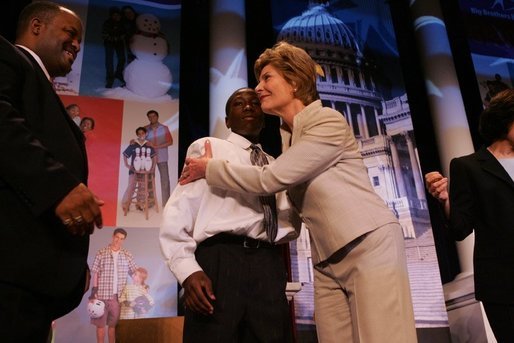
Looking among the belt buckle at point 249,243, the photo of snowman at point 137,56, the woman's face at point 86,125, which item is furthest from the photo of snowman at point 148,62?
the belt buckle at point 249,243

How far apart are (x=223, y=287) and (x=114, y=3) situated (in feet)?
12.1

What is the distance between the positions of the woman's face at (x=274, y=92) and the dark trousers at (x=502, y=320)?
40.6 inches

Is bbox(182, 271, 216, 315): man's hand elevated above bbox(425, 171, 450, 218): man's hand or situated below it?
below

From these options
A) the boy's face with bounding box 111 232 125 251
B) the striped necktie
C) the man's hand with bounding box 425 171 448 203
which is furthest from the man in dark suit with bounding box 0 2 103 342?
the boy's face with bounding box 111 232 125 251

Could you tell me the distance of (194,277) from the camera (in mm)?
1495

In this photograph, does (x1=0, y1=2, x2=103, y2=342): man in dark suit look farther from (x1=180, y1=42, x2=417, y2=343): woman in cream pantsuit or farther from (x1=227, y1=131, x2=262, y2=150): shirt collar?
(x1=227, y1=131, x2=262, y2=150): shirt collar

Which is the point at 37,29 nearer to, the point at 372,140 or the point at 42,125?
the point at 42,125

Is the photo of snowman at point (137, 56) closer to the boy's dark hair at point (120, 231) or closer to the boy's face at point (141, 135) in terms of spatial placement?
the boy's face at point (141, 135)

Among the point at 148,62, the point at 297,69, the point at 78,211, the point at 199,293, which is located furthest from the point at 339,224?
the point at 148,62

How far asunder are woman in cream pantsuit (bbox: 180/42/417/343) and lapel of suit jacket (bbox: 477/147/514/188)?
628 mm

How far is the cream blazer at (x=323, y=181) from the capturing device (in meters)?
1.38

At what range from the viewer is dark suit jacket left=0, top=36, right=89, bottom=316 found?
0.95 m

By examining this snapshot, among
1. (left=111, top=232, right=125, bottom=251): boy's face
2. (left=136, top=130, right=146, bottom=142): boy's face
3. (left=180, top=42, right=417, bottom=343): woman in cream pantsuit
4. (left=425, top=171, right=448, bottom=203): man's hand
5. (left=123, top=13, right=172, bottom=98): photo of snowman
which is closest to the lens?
(left=180, top=42, right=417, bottom=343): woman in cream pantsuit

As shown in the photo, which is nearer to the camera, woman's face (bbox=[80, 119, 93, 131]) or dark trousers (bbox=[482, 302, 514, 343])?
dark trousers (bbox=[482, 302, 514, 343])
